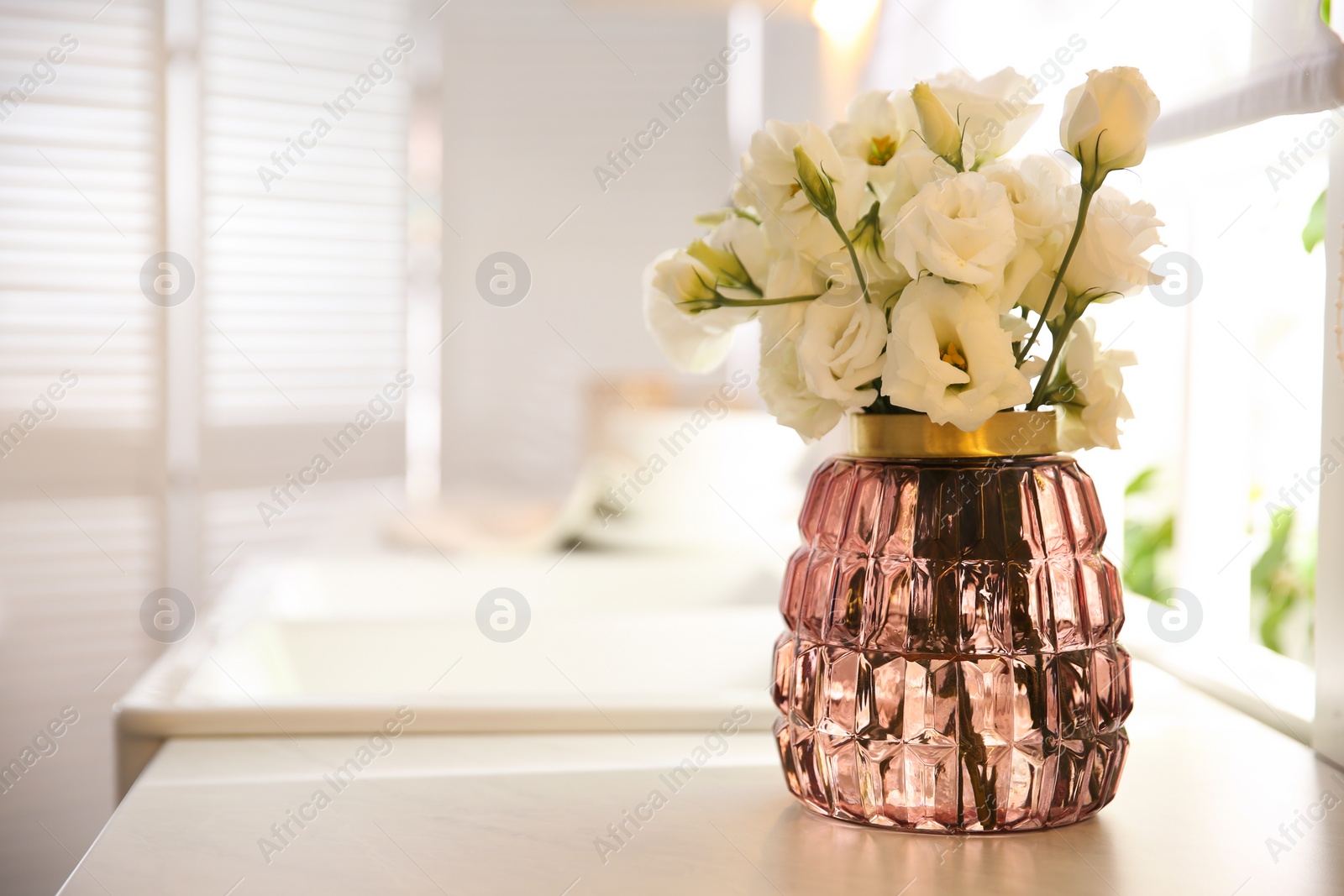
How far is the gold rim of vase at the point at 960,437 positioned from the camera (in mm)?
588

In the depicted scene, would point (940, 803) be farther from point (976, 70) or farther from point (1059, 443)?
point (976, 70)

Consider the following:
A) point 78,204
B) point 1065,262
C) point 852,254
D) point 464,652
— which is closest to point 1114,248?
point 1065,262

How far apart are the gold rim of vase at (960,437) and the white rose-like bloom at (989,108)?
139mm

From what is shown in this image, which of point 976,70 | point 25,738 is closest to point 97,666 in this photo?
point 25,738

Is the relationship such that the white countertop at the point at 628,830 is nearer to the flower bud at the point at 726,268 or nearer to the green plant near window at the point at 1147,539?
the flower bud at the point at 726,268

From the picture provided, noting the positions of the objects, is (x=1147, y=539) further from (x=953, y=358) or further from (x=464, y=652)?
(x=953, y=358)

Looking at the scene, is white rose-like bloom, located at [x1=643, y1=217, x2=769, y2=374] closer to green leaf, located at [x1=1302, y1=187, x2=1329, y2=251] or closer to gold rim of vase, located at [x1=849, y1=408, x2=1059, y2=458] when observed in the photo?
gold rim of vase, located at [x1=849, y1=408, x2=1059, y2=458]

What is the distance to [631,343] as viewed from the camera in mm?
3467

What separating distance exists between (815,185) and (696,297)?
0.33 ft

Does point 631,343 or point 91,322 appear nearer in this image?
point 91,322

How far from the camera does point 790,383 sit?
2.03 ft

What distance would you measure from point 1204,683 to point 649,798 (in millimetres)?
496

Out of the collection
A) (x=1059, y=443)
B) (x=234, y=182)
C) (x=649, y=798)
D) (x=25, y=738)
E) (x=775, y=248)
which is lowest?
(x=25, y=738)

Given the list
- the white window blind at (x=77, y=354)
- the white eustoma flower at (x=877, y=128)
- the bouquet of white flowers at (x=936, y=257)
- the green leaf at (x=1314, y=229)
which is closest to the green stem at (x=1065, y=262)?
the bouquet of white flowers at (x=936, y=257)
